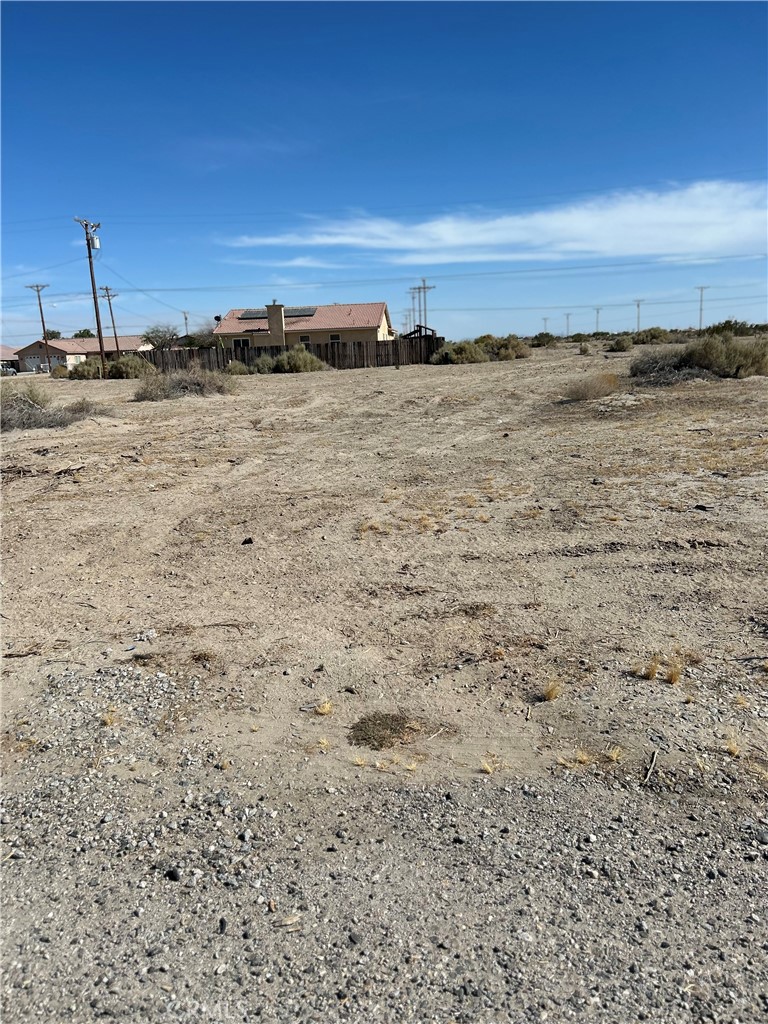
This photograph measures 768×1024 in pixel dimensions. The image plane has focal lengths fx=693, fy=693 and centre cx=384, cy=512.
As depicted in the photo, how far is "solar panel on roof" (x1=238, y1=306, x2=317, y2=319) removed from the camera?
205 ft

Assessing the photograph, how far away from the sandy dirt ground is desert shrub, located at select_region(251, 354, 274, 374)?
2698 centimetres

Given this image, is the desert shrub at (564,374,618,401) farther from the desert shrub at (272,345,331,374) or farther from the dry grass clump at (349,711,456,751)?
the desert shrub at (272,345,331,374)

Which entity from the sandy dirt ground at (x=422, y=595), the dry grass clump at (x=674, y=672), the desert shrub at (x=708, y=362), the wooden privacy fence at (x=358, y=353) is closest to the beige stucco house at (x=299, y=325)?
the wooden privacy fence at (x=358, y=353)

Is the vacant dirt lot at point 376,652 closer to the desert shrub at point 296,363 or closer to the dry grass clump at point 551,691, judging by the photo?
the dry grass clump at point 551,691

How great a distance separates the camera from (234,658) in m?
4.86

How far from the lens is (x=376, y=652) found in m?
4.90

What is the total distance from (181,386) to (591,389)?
12.8 m

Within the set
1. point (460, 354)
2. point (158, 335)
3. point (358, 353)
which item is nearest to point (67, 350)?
point (158, 335)

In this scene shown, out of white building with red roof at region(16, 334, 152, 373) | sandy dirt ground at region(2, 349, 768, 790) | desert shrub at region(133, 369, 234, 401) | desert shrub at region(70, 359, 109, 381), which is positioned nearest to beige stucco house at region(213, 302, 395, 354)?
desert shrub at region(70, 359, 109, 381)

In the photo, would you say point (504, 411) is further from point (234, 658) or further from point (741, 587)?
point (234, 658)

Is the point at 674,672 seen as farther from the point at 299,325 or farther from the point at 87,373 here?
the point at 299,325

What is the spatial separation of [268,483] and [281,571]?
407 centimetres

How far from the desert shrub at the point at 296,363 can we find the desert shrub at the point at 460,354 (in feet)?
22.3

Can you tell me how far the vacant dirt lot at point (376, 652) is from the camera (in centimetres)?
330
